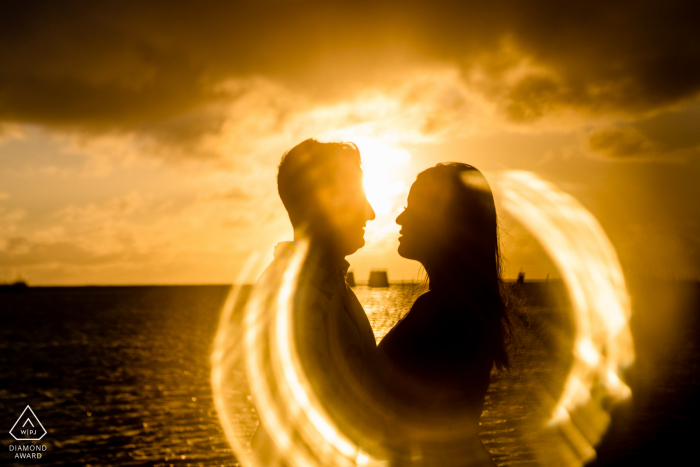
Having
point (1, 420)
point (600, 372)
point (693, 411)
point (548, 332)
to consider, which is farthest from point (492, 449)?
point (548, 332)

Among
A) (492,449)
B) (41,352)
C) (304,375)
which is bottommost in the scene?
(41,352)

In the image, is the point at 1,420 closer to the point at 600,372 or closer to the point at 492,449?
the point at 492,449

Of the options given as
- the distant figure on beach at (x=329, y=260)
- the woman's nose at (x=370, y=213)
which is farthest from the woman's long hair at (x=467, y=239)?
the distant figure on beach at (x=329, y=260)

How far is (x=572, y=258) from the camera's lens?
19.2 metres

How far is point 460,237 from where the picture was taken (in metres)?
3.50

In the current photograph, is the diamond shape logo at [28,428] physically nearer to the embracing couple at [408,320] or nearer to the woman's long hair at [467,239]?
the embracing couple at [408,320]

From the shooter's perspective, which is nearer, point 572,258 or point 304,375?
point 304,375

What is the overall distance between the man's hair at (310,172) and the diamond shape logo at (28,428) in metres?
28.7

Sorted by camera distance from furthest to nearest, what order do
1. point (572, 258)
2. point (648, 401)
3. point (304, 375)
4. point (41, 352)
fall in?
point (41, 352), point (648, 401), point (572, 258), point (304, 375)

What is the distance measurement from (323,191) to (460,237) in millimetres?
1014

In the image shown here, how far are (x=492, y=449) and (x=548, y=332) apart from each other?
5751cm

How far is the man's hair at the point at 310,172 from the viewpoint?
11.4 ft

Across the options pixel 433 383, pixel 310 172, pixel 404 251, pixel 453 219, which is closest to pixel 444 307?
pixel 433 383

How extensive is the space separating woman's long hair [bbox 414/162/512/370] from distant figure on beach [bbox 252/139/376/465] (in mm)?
585
